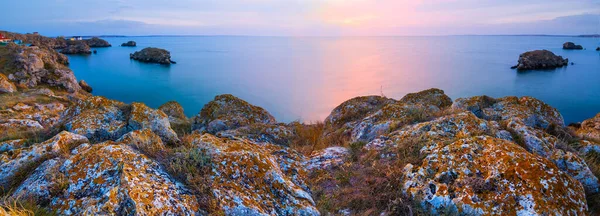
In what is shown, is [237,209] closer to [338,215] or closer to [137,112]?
[338,215]

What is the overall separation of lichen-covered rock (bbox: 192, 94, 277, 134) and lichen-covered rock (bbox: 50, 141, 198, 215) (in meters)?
7.28

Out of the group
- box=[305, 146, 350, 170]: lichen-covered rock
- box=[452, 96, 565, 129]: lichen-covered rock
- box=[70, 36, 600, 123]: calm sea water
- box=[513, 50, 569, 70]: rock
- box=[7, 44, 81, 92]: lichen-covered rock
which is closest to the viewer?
box=[305, 146, 350, 170]: lichen-covered rock

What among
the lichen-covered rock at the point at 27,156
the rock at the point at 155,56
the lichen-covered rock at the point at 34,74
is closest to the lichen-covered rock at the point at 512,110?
the lichen-covered rock at the point at 27,156

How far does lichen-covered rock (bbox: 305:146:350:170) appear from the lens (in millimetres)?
6688

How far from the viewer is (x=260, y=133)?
30.3ft

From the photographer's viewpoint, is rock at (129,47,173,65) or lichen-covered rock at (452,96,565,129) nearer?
lichen-covered rock at (452,96,565,129)

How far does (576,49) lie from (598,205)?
687 ft

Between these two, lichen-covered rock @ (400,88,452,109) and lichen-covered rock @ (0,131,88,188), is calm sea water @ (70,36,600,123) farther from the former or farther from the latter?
lichen-covered rock @ (0,131,88,188)

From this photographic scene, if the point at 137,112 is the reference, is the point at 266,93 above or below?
below

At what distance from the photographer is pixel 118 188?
3.92 m

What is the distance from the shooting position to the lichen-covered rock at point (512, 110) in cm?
1055

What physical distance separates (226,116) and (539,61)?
103 meters

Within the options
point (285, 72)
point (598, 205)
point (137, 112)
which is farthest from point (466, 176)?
point (285, 72)

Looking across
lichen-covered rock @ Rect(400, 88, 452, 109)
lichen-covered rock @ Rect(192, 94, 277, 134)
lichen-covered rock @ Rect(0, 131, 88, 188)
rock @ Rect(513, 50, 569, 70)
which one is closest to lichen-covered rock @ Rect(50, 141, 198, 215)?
lichen-covered rock @ Rect(0, 131, 88, 188)
